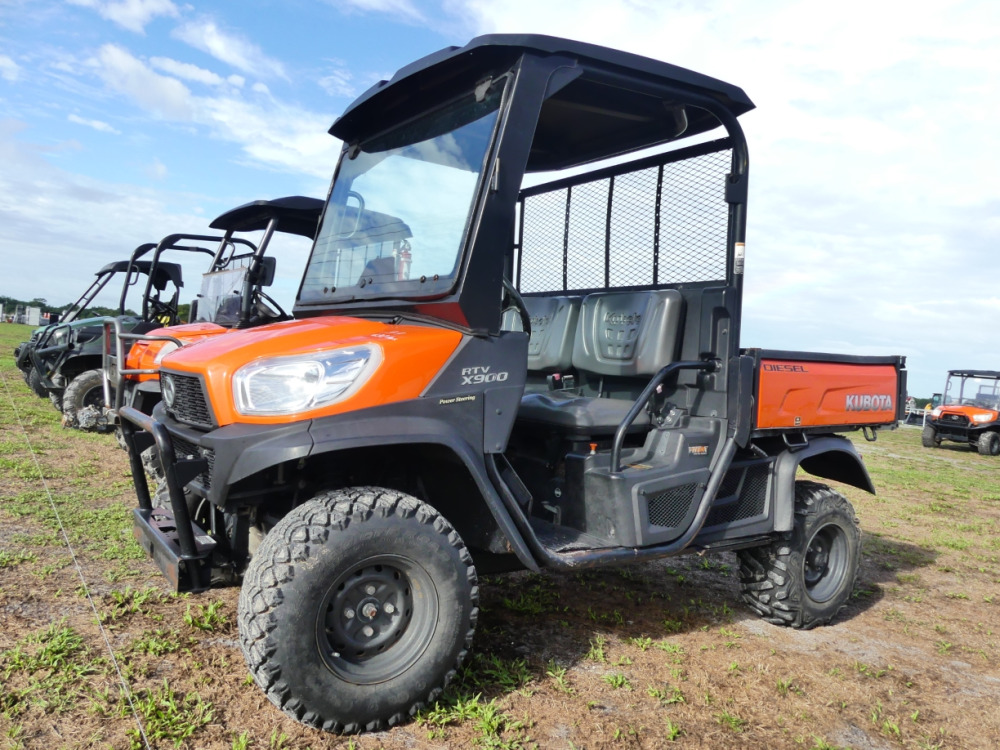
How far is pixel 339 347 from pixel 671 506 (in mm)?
1889

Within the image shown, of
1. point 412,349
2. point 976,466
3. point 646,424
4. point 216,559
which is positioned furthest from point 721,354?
point 976,466

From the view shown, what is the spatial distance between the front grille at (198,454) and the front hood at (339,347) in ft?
0.48

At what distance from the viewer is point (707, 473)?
4117mm

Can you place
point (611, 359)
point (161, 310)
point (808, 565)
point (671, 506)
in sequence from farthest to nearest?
point (161, 310)
point (808, 565)
point (611, 359)
point (671, 506)

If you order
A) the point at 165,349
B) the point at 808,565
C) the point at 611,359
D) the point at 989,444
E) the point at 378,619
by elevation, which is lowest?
the point at 989,444

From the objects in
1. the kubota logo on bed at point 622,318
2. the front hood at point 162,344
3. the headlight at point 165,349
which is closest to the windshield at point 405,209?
the kubota logo on bed at point 622,318

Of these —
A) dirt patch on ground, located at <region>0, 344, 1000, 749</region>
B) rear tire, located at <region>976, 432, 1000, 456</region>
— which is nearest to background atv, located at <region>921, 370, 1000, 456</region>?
rear tire, located at <region>976, 432, 1000, 456</region>

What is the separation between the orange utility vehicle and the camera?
2973 mm

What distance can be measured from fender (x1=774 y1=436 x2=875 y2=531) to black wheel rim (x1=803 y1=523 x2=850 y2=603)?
410 mm

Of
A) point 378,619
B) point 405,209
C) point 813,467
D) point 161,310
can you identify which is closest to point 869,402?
point 813,467

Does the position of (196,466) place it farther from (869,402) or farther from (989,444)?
(989,444)

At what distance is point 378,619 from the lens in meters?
3.07

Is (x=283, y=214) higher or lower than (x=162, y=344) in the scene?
higher

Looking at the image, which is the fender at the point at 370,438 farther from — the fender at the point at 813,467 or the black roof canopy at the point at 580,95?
the fender at the point at 813,467
